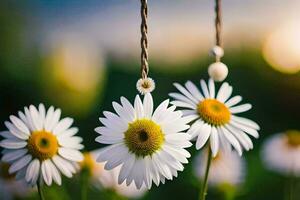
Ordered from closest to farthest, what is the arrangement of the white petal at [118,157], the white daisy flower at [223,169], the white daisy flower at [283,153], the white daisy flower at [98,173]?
the white petal at [118,157] < the white daisy flower at [98,173] < the white daisy flower at [223,169] < the white daisy flower at [283,153]

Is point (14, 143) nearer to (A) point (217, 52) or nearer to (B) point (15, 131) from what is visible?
(B) point (15, 131)

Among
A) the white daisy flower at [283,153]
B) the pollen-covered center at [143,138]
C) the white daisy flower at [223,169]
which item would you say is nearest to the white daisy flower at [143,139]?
the pollen-covered center at [143,138]

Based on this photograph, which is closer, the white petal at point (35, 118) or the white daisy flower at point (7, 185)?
the white petal at point (35, 118)

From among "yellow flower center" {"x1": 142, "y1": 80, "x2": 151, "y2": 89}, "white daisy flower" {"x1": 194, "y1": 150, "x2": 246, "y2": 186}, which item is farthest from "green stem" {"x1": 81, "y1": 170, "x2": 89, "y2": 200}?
"white daisy flower" {"x1": 194, "y1": 150, "x2": 246, "y2": 186}

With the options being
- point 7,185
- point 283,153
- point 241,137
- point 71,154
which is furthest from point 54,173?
point 283,153

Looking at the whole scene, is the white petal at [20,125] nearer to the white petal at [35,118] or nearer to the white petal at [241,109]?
the white petal at [35,118]

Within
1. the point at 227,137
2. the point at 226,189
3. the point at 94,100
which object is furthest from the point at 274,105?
the point at 227,137

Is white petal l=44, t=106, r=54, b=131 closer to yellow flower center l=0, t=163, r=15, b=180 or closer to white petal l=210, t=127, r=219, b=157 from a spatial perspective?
white petal l=210, t=127, r=219, b=157
